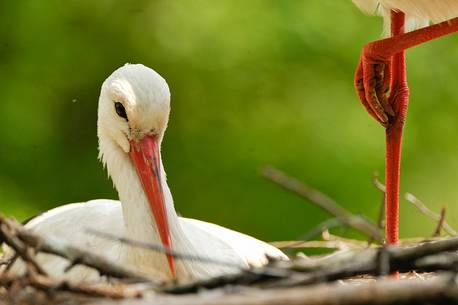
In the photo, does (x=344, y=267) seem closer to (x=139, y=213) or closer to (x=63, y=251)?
(x=63, y=251)

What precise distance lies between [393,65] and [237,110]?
2484 mm

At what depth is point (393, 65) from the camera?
3.85 meters

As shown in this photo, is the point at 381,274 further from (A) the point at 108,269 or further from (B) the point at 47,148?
(B) the point at 47,148

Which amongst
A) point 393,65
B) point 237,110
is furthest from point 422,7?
point 237,110

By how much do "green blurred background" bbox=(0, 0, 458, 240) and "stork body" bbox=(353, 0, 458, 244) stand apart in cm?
190

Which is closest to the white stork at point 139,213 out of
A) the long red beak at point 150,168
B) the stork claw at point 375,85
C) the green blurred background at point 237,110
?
the long red beak at point 150,168

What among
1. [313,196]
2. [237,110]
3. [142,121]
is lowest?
[313,196]

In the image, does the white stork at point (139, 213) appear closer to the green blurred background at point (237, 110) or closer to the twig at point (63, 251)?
the twig at point (63, 251)

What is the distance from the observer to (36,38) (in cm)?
652

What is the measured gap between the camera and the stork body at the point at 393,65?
3465 millimetres

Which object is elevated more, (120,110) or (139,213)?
(120,110)

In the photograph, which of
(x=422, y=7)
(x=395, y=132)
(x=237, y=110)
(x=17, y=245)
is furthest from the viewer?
(x=237, y=110)

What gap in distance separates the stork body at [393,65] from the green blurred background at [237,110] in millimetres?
1900

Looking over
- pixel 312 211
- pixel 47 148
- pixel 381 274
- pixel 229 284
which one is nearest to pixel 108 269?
pixel 229 284
